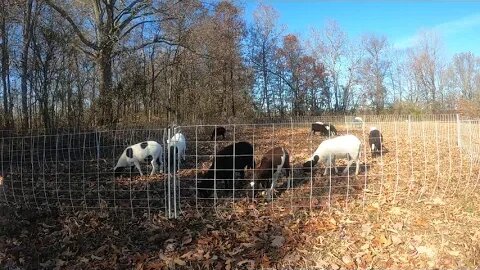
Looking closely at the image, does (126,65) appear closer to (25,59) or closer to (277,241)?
(25,59)

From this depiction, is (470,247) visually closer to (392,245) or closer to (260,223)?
(392,245)

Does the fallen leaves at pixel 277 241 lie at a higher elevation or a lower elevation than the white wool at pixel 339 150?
lower

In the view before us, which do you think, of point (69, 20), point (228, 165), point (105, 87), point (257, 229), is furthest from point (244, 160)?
point (69, 20)

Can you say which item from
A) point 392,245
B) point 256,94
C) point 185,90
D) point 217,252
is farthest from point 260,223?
point 256,94

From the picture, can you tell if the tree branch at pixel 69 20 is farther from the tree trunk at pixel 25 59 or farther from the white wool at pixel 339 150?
the white wool at pixel 339 150

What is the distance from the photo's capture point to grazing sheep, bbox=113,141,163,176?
1038 cm

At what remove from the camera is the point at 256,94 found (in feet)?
157

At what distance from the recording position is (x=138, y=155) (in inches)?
413

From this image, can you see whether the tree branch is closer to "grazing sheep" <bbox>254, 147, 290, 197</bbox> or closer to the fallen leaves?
"grazing sheep" <bbox>254, 147, 290, 197</bbox>

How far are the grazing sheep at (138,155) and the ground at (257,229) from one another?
233cm

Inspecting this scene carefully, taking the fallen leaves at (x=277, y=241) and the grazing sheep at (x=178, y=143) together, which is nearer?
the fallen leaves at (x=277, y=241)

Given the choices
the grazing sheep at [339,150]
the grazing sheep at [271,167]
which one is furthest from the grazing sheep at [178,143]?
the grazing sheep at [339,150]

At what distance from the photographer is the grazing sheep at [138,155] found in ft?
34.1

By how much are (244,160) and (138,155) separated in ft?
10.5
